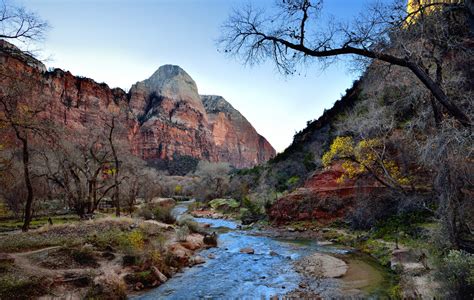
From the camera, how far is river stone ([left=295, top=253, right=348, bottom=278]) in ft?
35.9

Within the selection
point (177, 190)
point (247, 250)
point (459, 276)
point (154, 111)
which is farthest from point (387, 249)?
point (154, 111)

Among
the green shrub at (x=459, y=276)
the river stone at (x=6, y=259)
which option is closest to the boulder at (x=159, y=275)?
the river stone at (x=6, y=259)

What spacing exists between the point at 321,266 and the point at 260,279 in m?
2.95

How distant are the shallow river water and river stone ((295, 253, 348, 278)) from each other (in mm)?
336

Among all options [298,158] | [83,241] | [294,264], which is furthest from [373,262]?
[298,158]

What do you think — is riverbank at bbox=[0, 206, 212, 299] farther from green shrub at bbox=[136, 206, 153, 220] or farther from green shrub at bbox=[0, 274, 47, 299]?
→ green shrub at bbox=[136, 206, 153, 220]

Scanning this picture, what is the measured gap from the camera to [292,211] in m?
25.7

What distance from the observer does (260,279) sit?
10758mm

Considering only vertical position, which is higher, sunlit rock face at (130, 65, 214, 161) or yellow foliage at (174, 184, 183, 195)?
sunlit rock face at (130, 65, 214, 161)

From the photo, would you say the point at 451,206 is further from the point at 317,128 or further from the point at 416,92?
the point at 317,128

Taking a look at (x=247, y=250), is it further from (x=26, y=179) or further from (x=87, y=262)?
(x=26, y=179)

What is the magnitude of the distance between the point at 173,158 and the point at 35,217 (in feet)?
346

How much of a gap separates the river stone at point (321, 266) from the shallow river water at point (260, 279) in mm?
336

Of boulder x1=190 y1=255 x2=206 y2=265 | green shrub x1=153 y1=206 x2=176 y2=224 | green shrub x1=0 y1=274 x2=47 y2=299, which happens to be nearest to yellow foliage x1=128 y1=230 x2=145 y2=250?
boulder x1=190 y1=255 x2=206 y2=265
